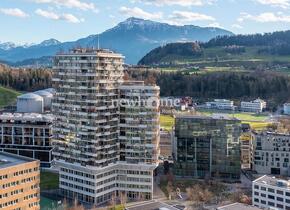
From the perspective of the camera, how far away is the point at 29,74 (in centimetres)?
14662

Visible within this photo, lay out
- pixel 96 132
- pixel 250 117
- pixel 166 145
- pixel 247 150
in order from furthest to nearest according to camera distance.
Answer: pixel 250 117 < pixel 166 145 < pixel 247 150 < pixel 96 132

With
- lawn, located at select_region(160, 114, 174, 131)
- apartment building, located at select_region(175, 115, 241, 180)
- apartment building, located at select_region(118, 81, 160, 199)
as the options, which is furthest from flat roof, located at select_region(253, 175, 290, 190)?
lawn, located at select_region(160, 114, 174, 131)

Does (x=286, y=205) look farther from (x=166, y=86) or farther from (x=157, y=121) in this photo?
(x=166, y=86)

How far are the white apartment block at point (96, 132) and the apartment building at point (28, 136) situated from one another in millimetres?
11985

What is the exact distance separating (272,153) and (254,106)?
63836mm

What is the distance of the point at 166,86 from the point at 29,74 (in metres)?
40.1

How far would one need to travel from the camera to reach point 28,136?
68375mm

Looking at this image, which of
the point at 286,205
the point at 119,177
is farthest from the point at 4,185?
the point at 286,205

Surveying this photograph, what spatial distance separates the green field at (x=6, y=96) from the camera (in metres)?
119

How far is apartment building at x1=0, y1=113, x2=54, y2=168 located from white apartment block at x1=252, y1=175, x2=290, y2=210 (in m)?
30.0

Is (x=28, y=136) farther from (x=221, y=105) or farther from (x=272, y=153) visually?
(x=221, y=105)

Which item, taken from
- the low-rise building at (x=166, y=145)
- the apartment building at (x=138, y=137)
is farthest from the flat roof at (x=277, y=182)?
the low-rise building at (x=166, y=145)

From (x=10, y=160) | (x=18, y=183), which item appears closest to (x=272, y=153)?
(x=10, y=160)

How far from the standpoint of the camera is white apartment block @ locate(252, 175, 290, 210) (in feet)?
155
